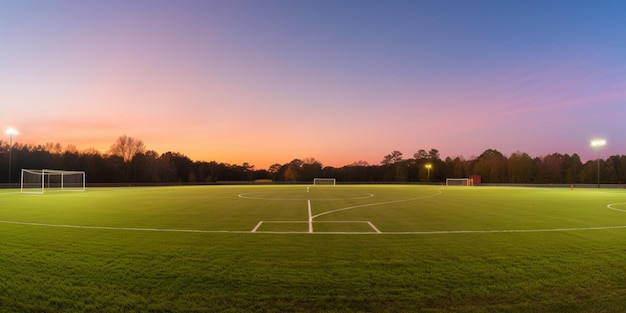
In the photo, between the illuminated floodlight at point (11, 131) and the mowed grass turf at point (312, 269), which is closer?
the mowed grass turf at point (312, 269)

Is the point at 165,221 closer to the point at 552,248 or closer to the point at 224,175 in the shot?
the point at 552,248

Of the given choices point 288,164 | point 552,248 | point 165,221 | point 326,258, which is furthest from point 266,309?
point 288,164

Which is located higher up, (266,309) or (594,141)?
(594,141)

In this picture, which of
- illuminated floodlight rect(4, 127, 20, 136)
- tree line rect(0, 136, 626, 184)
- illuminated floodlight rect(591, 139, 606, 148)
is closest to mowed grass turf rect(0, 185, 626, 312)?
illuminated floodlight rect(4, 127, 20, 136)

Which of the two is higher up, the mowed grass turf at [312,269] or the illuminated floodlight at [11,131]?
the illuminated floodlight at [11,131]

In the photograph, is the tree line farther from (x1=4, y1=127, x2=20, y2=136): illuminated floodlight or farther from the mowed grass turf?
the mowed grass turf

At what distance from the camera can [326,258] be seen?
25.1ft

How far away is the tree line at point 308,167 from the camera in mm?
102431

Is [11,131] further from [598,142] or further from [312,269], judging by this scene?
[598,142]

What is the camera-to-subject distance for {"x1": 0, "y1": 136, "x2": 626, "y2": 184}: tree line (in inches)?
4033

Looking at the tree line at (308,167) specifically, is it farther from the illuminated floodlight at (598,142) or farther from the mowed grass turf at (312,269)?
the mowed grass turf at (312,269)

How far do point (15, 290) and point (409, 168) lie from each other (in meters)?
144

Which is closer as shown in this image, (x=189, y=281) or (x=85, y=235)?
(x=189, y=281)

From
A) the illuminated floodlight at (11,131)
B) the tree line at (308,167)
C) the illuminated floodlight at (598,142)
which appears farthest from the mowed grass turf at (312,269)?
the tree line at (308,167)
